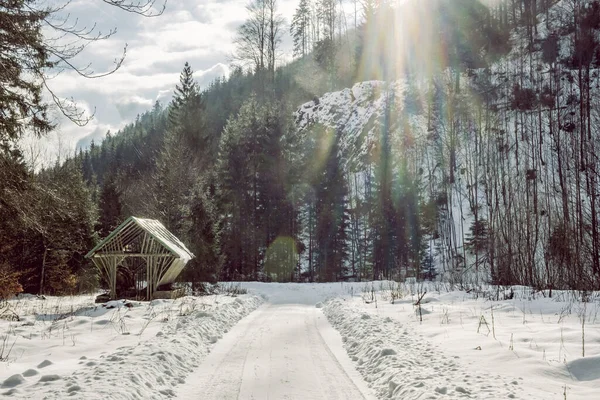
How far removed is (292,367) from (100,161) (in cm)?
10125

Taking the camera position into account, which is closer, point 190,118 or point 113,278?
point 113,278

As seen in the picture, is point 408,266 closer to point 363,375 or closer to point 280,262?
point 280,262

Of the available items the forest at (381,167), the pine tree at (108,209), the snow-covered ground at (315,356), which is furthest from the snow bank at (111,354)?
the pine tree at (108,209)

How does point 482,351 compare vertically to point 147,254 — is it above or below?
below

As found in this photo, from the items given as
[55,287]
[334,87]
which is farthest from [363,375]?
[334,87]

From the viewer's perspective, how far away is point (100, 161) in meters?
97.5

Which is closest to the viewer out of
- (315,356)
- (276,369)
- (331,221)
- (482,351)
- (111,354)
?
(276,369)

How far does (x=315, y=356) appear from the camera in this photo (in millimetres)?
7820

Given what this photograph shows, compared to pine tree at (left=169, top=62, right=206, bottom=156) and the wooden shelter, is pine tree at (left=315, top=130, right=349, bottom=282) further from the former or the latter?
the wooden shelter

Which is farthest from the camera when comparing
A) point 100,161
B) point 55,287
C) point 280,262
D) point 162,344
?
point 100,161

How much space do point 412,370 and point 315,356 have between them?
2.12 meters

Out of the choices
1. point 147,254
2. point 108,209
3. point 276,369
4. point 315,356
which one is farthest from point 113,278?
point 108,209

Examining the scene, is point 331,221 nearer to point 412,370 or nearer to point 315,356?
point 315,356

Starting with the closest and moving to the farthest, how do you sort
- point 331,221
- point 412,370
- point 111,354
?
point 412,370, point 111,354, point 331,221
